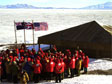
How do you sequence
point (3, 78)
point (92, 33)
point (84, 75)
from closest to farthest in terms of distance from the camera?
point (3, 78), point (84, 75), point (92, 33)

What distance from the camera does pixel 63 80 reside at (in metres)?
11.0

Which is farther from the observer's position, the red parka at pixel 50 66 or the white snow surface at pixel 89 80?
the white snow surface at pixel 89 80

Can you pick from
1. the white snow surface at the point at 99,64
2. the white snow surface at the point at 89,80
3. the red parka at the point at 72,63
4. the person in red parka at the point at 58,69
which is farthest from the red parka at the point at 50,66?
the white snow surface at the point at 99,64

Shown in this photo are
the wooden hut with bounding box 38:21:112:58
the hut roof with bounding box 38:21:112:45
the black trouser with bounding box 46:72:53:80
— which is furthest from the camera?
the hut roof with bounding box 38:21:112:45

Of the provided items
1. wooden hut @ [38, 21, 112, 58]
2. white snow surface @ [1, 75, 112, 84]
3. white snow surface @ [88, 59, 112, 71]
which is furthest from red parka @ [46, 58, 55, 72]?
wooden hut @ [38, 21, 112, 58]

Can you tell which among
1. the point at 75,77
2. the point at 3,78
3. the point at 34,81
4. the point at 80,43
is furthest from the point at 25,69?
the point at 80,43

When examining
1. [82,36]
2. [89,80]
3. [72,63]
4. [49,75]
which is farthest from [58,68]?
[82,36]

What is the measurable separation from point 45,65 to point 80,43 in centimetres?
609

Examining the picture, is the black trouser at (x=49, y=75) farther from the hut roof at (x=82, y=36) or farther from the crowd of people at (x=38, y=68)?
the hut roof at (x=82, y=36)

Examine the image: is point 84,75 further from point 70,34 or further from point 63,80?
point 70,34

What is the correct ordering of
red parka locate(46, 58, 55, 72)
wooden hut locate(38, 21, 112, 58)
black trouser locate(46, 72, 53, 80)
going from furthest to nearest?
1. wooden hut locate(38, 21, 112, 58)
2. black trouser locate(46, 72, 53, 80)
3. red parka locate(46, 58, 55, 72)

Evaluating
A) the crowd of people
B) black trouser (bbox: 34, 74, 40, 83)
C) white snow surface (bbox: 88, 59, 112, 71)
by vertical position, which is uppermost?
the crowd of people

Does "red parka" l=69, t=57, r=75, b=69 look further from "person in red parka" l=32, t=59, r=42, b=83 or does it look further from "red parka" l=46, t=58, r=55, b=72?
"person in red parka" l=32, t=59, r=42, b=83

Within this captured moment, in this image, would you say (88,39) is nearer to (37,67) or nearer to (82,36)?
(82,36)
